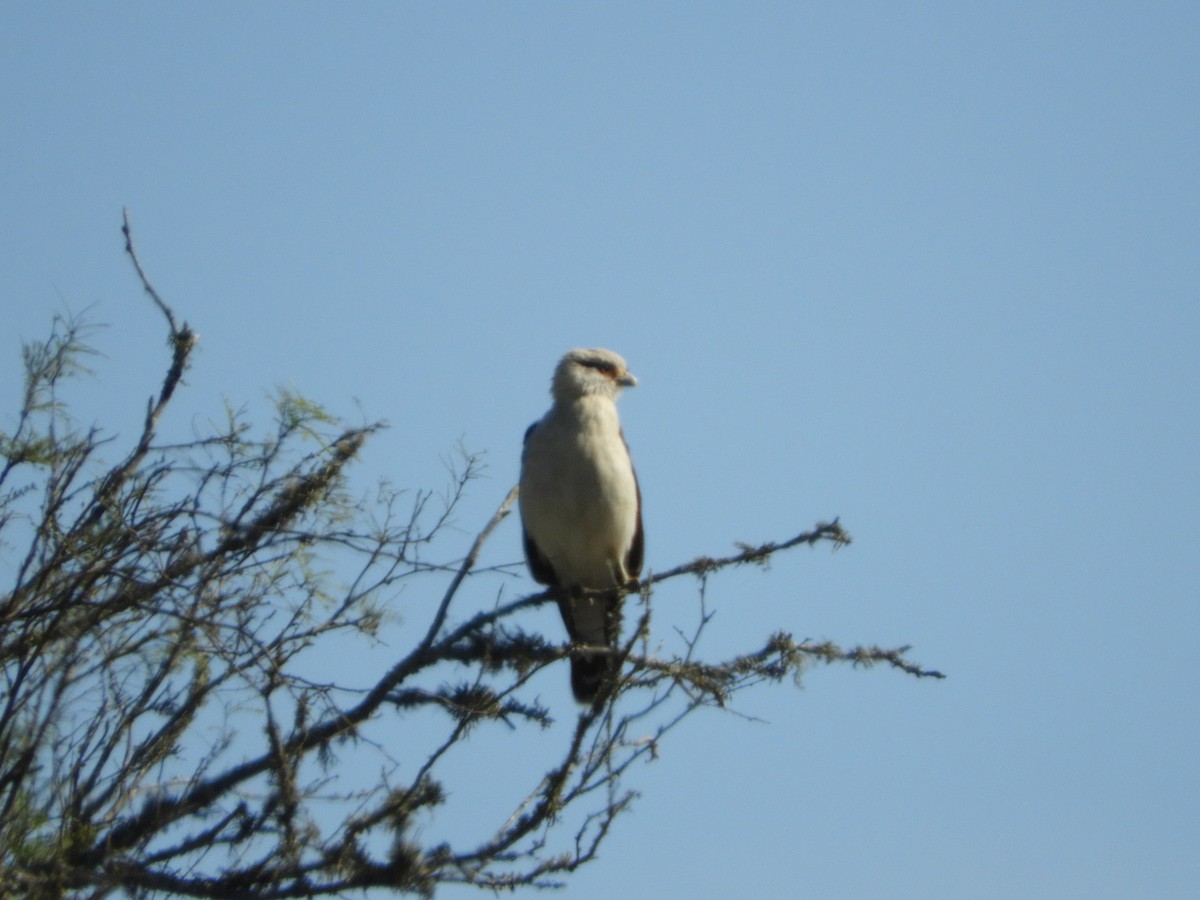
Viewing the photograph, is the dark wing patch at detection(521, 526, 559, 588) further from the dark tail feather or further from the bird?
the dark tail feather

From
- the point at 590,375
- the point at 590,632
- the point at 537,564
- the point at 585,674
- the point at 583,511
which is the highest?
the point at 590,375

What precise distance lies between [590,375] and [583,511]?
1016 mm

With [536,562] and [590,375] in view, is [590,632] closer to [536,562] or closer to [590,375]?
[536,562]

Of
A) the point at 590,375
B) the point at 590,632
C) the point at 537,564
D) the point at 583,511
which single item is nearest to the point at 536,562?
the point at 537,564

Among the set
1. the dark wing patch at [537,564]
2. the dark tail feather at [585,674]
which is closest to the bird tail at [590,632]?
the dark tail feather at [585,674]

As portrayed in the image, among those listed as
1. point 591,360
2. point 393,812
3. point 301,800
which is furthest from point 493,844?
point 591,360

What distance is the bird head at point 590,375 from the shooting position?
26.3ft

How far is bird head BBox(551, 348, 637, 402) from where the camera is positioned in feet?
26.3

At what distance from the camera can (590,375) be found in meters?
8.10

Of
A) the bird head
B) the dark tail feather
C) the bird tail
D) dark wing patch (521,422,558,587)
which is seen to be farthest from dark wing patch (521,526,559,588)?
the bird head

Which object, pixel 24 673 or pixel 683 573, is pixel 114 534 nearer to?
pixel 24 673

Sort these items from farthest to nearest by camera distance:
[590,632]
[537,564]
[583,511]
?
1. [537,564]
2. [590,632]
3. [583,511]

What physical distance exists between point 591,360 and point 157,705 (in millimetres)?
3889

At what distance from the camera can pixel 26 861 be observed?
4383mm
